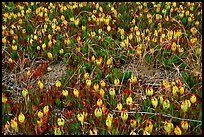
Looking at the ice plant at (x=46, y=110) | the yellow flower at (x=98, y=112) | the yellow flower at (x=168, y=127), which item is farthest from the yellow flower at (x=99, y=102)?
the yellow flower at (x=168, y=127)

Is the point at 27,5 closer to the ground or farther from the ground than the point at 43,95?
farther from the ground

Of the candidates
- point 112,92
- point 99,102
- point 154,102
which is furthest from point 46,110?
point 154,102

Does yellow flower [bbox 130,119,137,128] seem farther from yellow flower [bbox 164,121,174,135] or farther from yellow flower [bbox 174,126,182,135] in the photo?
yellow flower [bbox 174,126,182,135]

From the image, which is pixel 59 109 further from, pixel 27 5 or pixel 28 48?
pixel 27 5

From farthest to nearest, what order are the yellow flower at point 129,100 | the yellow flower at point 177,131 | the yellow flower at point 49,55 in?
the yellow flower at point 49,55 → the yellow flower at point 129,100 → the yellow flower at point 177,131

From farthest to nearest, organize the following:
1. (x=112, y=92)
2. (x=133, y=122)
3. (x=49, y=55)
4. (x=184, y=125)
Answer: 1. (x=49, y=55)
2. (x=112, y=92)
3. (x=133, y=122)
4. (x=184, y=125)

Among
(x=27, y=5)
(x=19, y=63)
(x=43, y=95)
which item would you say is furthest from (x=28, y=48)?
(x=27, y=5)

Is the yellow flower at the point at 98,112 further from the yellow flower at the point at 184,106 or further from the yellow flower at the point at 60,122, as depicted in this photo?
the yellow flower at the point at 184,106

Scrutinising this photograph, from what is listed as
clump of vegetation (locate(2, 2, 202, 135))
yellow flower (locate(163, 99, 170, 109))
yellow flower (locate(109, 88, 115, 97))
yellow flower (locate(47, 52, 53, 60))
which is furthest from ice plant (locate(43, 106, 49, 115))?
yellow flower (locate(47, 52, 53, 60))

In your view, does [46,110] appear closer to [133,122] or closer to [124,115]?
[124,115]

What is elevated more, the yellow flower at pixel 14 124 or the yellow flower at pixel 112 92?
the yellow flower at pixel 112 92

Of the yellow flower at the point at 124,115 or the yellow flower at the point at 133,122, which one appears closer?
the yellow flower at the point at 133,122
